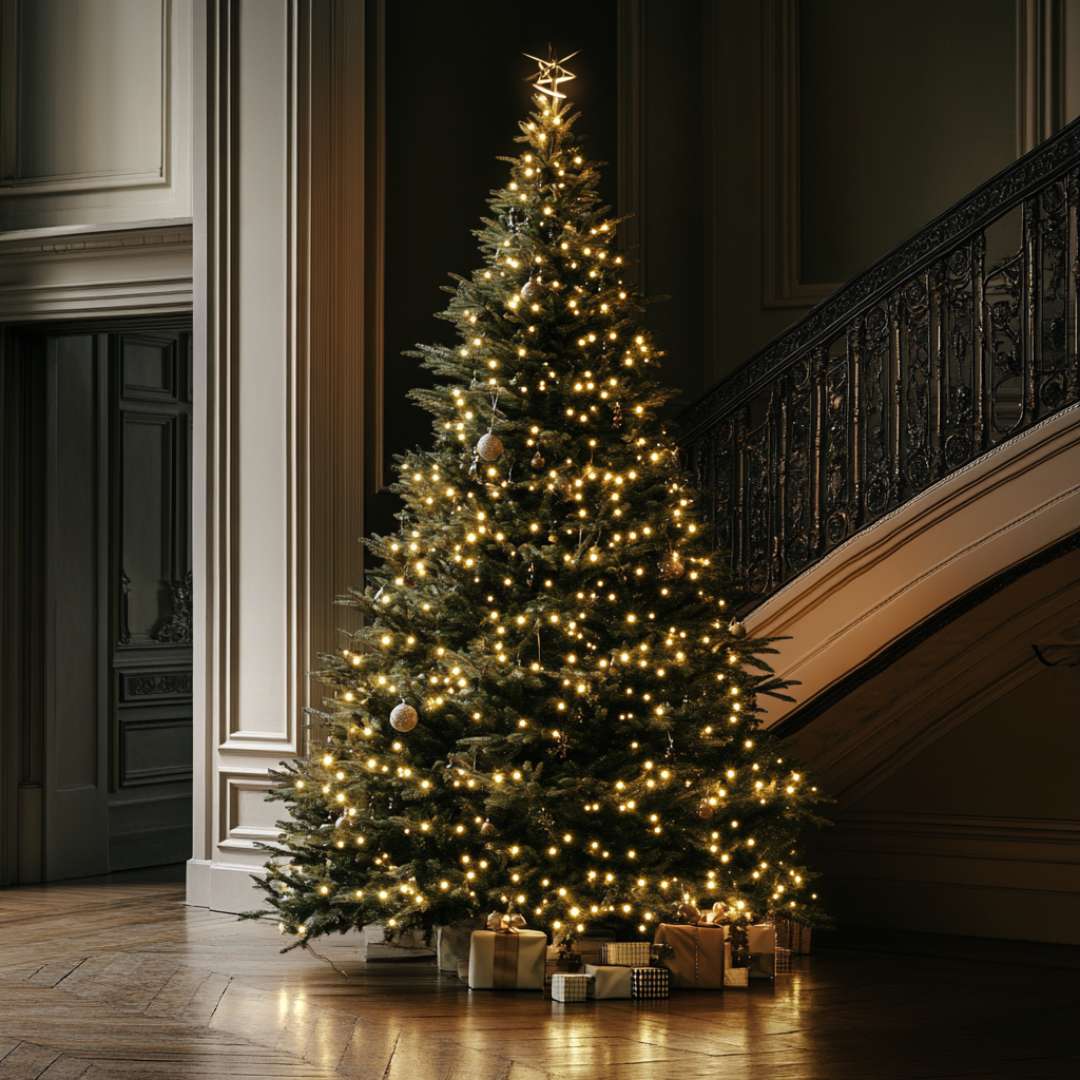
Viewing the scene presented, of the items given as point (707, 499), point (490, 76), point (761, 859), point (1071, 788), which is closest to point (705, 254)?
point (490, 76)

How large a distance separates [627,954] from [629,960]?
22mm

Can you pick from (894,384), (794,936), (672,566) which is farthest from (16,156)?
(794,936)

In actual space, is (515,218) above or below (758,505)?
above

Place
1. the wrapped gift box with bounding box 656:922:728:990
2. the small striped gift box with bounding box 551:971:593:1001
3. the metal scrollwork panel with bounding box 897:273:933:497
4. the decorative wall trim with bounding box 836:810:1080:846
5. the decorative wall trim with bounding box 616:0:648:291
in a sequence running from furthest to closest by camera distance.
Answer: the decorative wall trim with bounding box 616:0:648:291 → the decorative wall trim with bounding box 836:810:1080:846 → the metal scrollwork panel with bounding box 897:273:933:497 → the wrapped gift box with bounding box 656:922:728:990 → the small striped gift box with bounding box 551:971:593:1001

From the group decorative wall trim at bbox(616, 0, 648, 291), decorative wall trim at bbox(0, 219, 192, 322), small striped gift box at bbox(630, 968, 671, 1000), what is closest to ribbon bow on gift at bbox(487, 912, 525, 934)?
small striped gift box at bbox(630, 968, 671, 1000)

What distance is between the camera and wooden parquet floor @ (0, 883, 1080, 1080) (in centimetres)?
442

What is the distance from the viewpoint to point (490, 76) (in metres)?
7.96

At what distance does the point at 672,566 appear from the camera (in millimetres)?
5680

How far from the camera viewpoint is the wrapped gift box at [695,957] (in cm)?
553

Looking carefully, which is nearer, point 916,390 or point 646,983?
point 646,983

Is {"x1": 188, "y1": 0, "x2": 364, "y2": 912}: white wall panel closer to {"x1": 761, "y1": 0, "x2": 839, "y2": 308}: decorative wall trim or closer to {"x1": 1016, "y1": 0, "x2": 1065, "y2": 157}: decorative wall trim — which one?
{"x1": 761, "y1": 0, "x2": 839, "y2": 308}: decorative wall trim

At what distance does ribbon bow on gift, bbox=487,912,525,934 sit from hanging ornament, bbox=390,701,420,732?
2.05 ft

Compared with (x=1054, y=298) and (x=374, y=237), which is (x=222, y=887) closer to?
Answer: (x=374, y=237)

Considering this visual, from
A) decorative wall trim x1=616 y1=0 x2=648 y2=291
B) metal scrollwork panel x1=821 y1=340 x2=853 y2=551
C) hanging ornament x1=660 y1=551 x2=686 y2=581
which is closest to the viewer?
hanging ornament x1=660 y1=551 x2=686 y2=581
